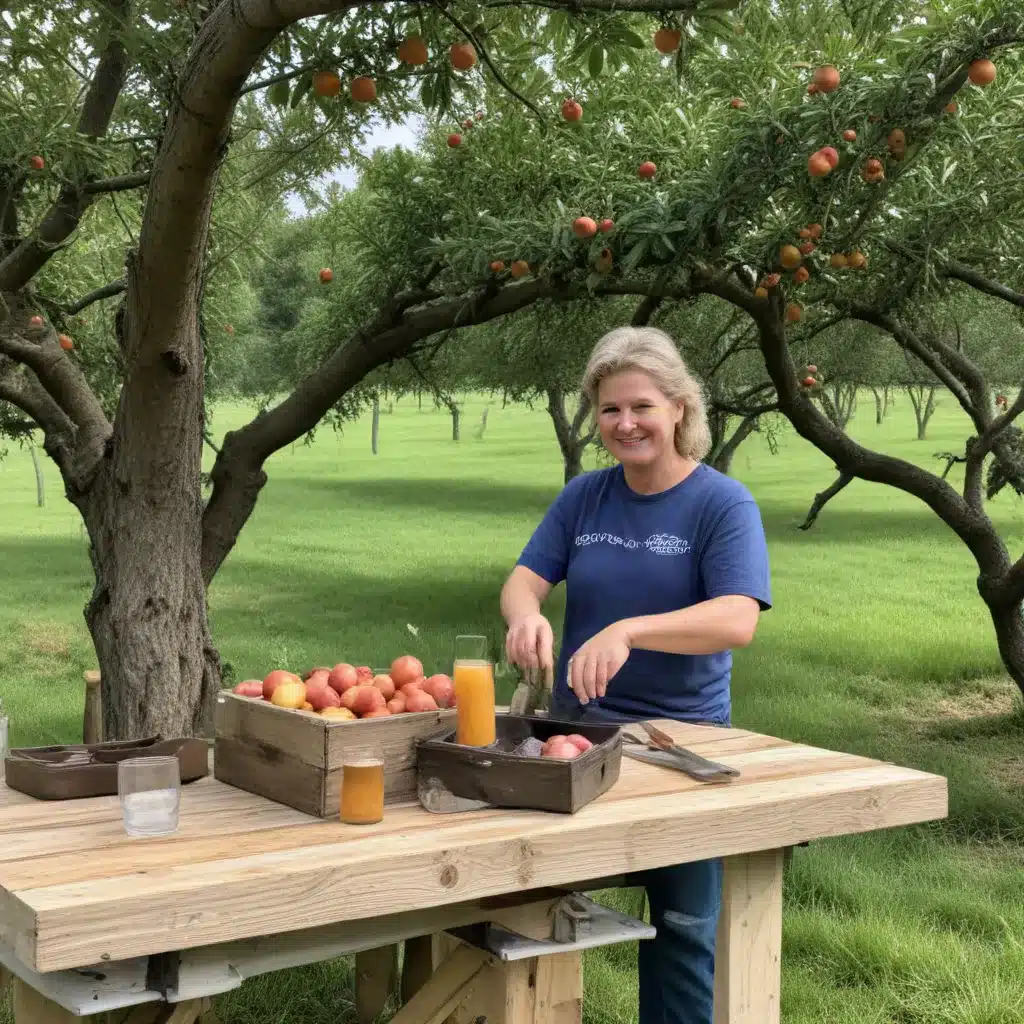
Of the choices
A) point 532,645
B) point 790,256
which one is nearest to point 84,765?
point 532,645

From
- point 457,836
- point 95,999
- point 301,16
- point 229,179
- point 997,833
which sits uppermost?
point 229,179

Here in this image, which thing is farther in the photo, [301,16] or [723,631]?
[301,16]

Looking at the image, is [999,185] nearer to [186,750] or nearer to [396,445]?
[186,750]

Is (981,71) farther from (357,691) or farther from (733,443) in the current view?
(733,443)

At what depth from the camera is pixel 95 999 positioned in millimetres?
1960

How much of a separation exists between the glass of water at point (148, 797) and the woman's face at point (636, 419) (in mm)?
1200

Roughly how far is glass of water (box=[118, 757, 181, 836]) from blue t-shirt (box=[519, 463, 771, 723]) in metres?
1.09

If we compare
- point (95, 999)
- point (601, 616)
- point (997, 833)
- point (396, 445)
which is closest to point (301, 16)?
point (601, 616)

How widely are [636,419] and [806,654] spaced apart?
33.5 feet

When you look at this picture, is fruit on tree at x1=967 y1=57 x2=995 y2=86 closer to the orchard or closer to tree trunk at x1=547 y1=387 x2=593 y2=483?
the orchard

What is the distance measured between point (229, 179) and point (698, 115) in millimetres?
2767

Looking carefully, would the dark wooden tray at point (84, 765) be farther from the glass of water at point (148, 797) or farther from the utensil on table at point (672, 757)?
the utensil on table at point (672, 757)

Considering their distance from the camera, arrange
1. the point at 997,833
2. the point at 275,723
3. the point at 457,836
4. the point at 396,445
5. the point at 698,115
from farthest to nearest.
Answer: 1. the point at 396,445
2. the point at 997,833
3. the point at 698,115
4. the point at 275,723
5. the point at 457,836

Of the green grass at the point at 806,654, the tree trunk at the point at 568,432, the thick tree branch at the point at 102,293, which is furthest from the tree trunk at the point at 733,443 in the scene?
the thick tree branch at the point at 102,293
